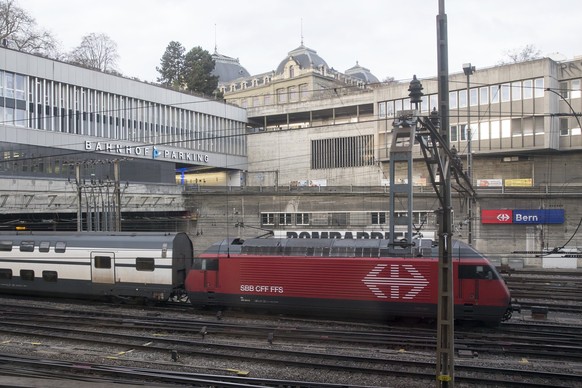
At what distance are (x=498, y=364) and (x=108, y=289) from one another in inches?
578

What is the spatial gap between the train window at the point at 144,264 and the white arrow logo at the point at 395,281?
841cm

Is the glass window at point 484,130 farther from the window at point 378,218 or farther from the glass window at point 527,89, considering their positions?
the window at point 378,218

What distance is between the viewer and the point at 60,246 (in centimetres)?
2123

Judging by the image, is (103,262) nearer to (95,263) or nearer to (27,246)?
(95,263)

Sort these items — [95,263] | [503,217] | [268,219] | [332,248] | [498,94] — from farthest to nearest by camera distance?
[268,219]
[498,94]
[503,217]
[95,263]
[332,248]

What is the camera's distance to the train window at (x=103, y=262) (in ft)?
66.5

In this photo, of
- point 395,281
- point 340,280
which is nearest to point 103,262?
point 340,280

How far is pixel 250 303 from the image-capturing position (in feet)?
59.3

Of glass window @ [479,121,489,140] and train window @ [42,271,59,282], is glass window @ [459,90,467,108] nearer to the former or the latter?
glass window @ [479,121,489,140]

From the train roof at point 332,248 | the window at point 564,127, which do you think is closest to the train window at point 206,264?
the train roof at point 332,248

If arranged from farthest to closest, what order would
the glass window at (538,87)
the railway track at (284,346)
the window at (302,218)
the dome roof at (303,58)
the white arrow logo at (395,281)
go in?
1. the dome roof at (303,58)
2. the window at (302,218)
3. the glass window at (538,87)
4. the white arrow logo at (395,281)
5. the railway track at (284,346)

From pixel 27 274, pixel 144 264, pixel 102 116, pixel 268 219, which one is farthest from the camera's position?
pixel 102 116

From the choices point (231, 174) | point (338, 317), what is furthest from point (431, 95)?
point (338, 317)

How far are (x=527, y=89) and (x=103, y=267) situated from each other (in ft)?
116
